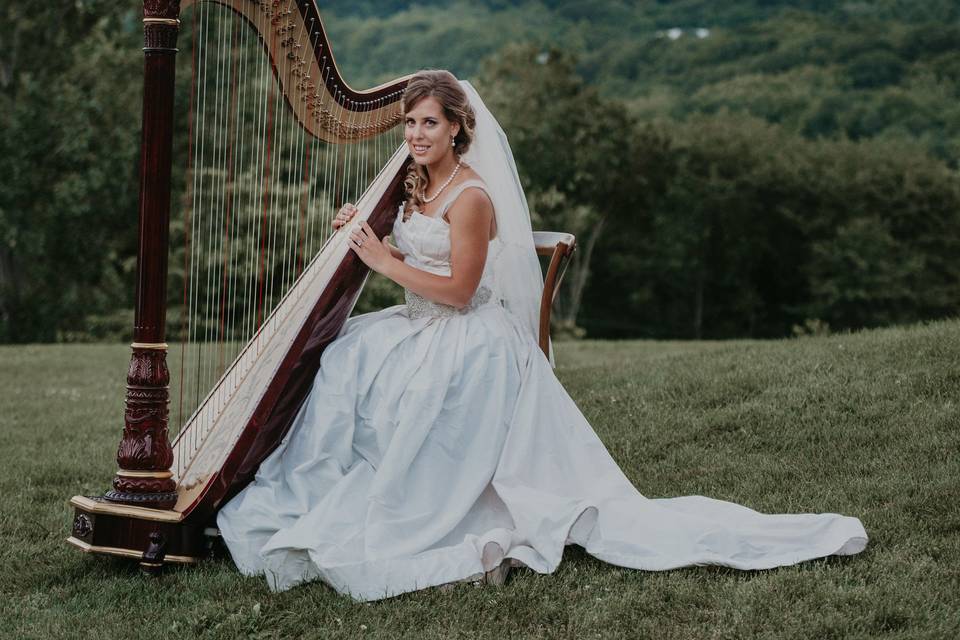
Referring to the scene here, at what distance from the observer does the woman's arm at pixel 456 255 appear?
370cm

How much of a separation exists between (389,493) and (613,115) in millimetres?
22233

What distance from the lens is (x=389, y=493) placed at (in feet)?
11.3

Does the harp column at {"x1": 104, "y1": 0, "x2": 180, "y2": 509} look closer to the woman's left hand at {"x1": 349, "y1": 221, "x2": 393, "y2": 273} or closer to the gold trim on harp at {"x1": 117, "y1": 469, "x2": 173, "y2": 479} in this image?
the gold trim on harp at {"x1": 117, "y1": 469, "x2": 173, "y2": 479}

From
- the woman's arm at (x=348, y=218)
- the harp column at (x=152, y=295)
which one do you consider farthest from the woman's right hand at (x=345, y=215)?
the harp column at (x=152, y=295)

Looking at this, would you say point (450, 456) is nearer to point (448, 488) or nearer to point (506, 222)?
point (448, 488)

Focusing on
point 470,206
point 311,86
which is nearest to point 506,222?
point 470,206

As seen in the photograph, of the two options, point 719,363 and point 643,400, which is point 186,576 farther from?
point 719,363

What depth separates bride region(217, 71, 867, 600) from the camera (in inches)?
133

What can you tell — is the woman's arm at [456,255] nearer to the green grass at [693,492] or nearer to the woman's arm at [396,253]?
the woman's arm at [396,253]

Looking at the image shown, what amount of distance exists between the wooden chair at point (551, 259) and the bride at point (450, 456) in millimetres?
171

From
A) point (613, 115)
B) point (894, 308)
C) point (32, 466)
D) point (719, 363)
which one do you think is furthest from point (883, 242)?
point (32, 466)

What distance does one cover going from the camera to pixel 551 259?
A: 4.06m

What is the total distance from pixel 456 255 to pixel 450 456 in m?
0.68

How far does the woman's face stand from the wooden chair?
56 cm
